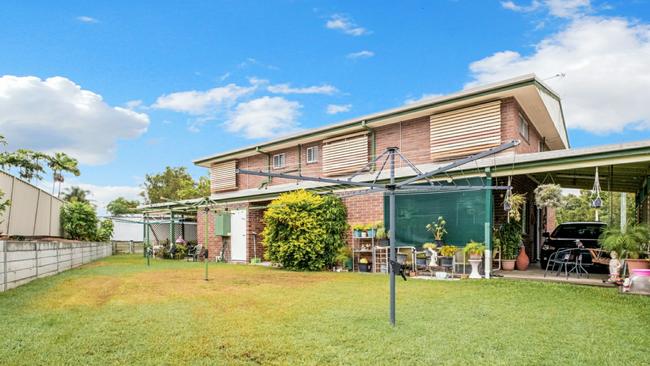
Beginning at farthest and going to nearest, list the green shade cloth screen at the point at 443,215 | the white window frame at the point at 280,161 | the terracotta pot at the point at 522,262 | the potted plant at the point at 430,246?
the white window frame at the point at 280,161, the terracotta pot at the point at 522,262, the potted plant at the point at 430,246, the green shade cloth screen at the point at 443,215

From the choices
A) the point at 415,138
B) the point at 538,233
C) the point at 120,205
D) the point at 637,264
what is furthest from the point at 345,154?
the point at 120,205

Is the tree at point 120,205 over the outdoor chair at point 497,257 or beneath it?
over

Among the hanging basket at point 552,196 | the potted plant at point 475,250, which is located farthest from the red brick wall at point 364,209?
the hanging basket at point 552,196

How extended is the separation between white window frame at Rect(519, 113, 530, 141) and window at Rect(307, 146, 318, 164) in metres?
7.60

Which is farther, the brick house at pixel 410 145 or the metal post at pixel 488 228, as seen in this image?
the brick house at pixel 410 145

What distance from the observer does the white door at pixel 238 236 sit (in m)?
17.5

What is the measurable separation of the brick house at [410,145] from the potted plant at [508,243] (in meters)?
0.41

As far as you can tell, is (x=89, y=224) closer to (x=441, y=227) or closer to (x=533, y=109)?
(x=441, y=227)

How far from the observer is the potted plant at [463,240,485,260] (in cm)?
1036

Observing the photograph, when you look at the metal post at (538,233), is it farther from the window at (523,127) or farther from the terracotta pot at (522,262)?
the terracotta pot at (522,262)

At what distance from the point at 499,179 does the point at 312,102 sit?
7879 millimetres

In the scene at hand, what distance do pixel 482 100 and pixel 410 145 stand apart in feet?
9.26

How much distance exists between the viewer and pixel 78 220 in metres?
16.5

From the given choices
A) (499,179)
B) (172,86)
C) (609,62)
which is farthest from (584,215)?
(172,86)
